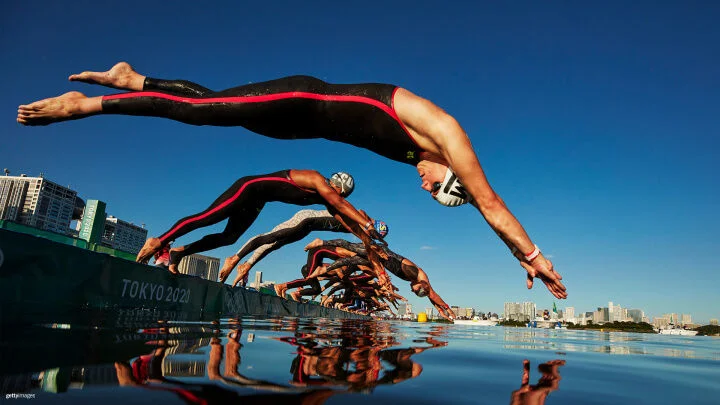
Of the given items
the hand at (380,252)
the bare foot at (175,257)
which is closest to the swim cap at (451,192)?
the hand at (380,252)

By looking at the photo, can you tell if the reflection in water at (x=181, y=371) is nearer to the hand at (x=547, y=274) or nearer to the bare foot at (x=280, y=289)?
the hand at (x=547, y=274)

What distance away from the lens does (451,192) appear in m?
3.12

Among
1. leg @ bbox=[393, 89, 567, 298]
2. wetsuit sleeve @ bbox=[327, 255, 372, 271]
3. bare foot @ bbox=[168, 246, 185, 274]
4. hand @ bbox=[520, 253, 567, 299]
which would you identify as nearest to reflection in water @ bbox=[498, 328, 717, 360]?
hand @ bbox=[520, 253, 567, 299]

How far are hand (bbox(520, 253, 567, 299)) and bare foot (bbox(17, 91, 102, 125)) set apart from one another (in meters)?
3.61

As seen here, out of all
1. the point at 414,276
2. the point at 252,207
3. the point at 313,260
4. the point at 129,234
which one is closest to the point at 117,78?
the point at 252,207

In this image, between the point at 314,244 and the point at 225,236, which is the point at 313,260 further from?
the point at 225,236

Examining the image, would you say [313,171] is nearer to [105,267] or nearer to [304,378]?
[105,267]

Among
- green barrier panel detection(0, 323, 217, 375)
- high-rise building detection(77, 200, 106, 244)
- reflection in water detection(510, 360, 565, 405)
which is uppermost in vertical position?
high-rise building detection(77, 200, 106, 244)

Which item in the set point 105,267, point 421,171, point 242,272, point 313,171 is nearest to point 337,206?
point 313,171

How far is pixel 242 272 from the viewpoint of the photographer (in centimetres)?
1109

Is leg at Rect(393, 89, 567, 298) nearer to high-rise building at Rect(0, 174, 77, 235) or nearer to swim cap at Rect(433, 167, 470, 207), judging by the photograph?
swim cap at Rect(433, 167, 470, 207)

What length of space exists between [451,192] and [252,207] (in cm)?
438

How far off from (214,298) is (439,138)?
21.8 feet

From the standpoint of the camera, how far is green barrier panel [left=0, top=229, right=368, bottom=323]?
2953 mm
